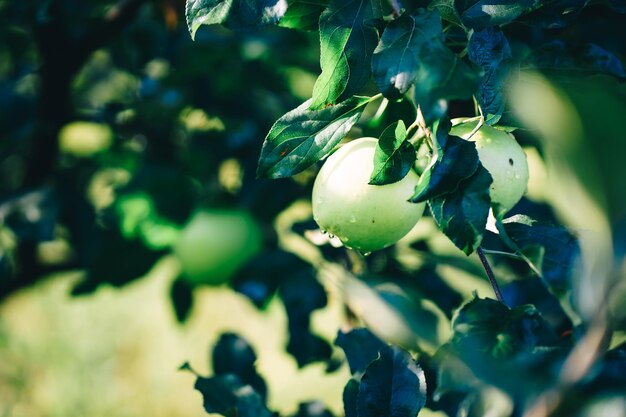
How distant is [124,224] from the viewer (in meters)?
1.21

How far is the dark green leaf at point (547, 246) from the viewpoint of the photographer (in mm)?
443

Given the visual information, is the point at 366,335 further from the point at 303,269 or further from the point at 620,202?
the point at 620,202

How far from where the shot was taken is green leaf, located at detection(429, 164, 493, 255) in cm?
47

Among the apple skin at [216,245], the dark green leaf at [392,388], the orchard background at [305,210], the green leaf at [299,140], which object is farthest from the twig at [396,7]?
the apple skin at [216,245]

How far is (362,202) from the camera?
0.58 meters

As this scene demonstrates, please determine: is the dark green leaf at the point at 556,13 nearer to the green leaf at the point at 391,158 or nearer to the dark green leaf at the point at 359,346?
the green leaf at the point at 391,158

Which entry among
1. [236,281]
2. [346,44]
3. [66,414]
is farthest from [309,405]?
[66,414]

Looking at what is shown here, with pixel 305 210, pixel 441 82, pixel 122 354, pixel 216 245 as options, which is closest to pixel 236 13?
pixel 441 82

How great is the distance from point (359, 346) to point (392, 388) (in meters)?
0.15

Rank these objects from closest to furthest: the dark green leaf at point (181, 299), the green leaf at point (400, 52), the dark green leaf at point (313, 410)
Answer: the green leaf at point (400, 52)
the dark green leaf at point (313, 410)
the dark green leaf at point (181, 299)

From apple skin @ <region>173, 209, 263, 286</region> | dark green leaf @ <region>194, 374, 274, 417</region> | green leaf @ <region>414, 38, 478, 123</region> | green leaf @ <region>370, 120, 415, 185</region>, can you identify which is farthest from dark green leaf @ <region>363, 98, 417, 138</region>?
apple skin @ <region>173, 209, 263, 286</region>

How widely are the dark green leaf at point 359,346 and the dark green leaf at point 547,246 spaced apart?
261 millimetres

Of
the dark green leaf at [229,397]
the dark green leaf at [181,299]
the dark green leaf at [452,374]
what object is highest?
the dark green leaf at [452,374]

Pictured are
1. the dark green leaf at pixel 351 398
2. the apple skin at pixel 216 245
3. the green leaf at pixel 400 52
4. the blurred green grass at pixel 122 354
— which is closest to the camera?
the green leaf at pixel 400 52
